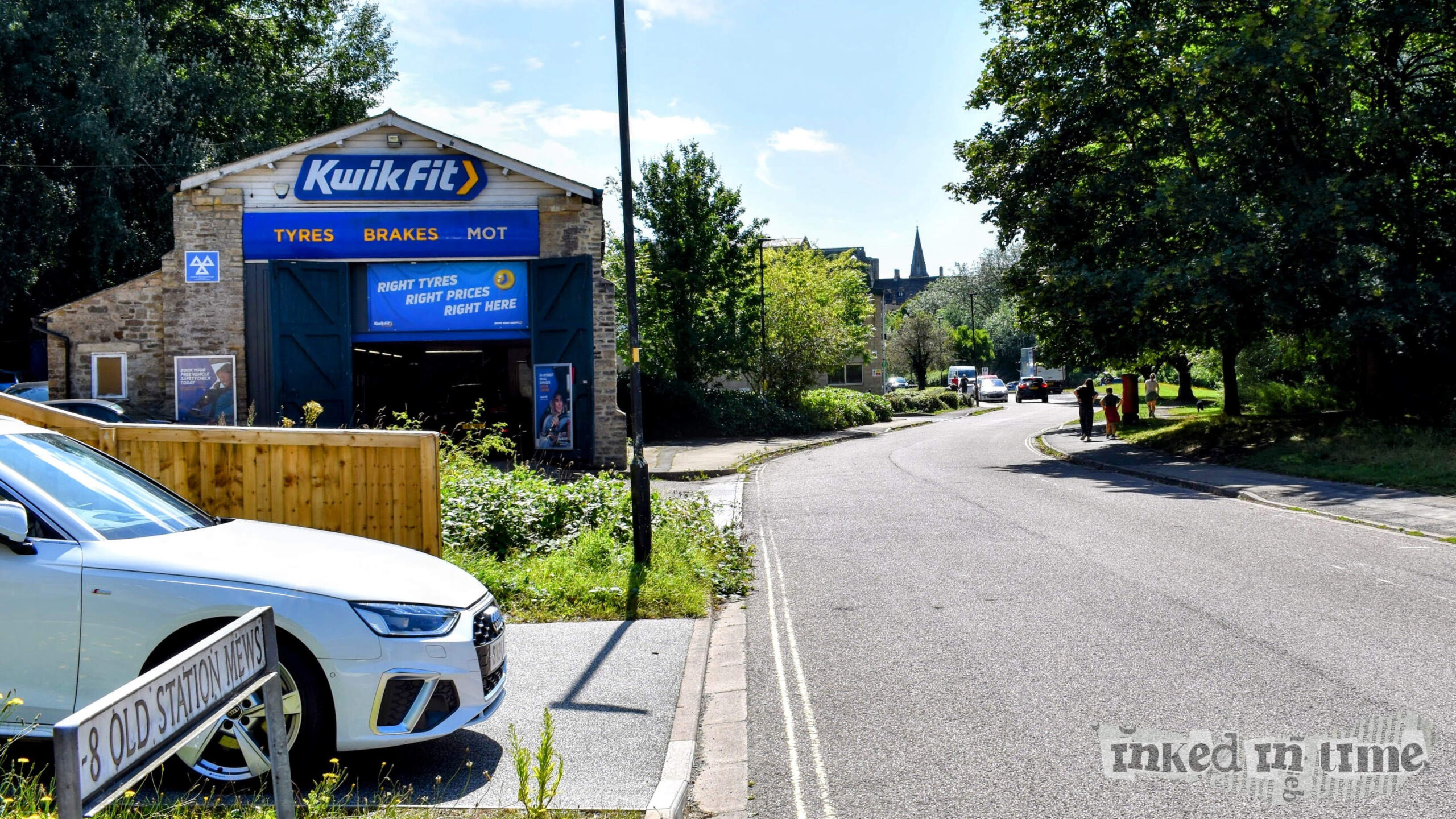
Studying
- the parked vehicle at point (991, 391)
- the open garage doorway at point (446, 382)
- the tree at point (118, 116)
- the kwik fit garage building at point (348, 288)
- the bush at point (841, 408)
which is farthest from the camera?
the parked vehicle at point (991, 391)

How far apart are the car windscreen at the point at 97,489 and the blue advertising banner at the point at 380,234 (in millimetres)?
14878

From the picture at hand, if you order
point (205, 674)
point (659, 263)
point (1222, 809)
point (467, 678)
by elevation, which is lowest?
point (1222, 809)

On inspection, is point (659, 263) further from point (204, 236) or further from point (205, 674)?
point (205, 674)

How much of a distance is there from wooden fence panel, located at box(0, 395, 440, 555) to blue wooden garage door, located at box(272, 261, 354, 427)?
35.0 feet

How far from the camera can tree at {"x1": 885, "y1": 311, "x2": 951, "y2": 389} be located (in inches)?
2702

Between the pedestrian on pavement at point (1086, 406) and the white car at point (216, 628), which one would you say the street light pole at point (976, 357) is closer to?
the pedestrian on pavement at point (1086, 406)

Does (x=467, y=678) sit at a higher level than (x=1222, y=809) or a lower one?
higher

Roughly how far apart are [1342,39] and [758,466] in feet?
48.0

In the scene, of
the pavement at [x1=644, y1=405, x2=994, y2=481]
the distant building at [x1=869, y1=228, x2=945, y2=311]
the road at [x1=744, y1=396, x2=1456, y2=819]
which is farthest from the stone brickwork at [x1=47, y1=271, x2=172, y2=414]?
the distant building at [x1=869, y1=228, x2=945, y2=311]

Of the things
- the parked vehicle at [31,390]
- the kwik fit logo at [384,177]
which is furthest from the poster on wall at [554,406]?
the parked vehicle at [31,390]

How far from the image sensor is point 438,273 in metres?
19.8

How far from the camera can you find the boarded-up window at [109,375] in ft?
64.7

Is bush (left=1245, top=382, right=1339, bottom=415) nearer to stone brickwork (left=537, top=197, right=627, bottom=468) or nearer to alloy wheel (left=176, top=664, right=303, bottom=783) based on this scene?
stone brickwork (left=537, top=197, right=627, bottom=468)

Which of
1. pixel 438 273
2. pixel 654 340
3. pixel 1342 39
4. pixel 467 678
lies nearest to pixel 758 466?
pixel 438 273
